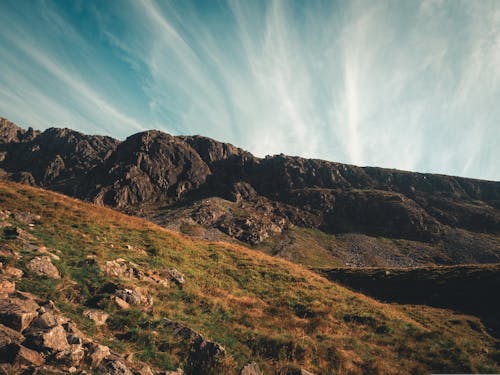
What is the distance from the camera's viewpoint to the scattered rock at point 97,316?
9102 mm

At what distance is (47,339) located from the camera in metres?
6.32

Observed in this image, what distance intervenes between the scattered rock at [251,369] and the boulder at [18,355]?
554cm

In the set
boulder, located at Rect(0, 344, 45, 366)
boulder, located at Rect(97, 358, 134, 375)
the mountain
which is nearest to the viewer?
boulder, located at Rect(0, 344, 45, 366)

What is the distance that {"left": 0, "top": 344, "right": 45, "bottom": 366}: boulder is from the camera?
5551mm

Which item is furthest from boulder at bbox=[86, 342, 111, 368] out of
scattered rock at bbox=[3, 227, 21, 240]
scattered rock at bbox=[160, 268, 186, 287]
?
scattered rock at bbox=[3, 227, 21, 240]

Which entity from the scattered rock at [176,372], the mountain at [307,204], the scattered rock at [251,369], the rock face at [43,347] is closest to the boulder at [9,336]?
the rock face at [43,347]

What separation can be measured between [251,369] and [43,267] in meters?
9.60

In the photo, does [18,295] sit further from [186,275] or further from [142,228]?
[142,228]

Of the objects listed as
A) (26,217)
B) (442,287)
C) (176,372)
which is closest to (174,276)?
(176,372)

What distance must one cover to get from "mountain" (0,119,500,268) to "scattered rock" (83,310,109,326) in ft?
283

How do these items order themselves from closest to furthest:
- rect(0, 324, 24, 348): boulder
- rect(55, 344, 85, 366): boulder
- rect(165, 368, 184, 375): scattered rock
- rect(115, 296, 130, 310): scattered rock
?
rect(0, 324, 24, 348): boulder < rect(55, 344, 85, 366): boulder < rect(165, 368, 184, 375): scattered rock < rect(115, 296, 130, 310): scattered rock

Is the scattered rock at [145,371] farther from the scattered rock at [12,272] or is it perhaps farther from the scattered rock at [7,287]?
the scattered rock at [12,272]

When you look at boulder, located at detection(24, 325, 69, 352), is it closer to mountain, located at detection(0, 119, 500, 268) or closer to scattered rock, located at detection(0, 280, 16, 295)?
scattered rock, located at detection(0, 280, 16, 295)

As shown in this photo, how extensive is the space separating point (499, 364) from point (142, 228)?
26.1 metres
